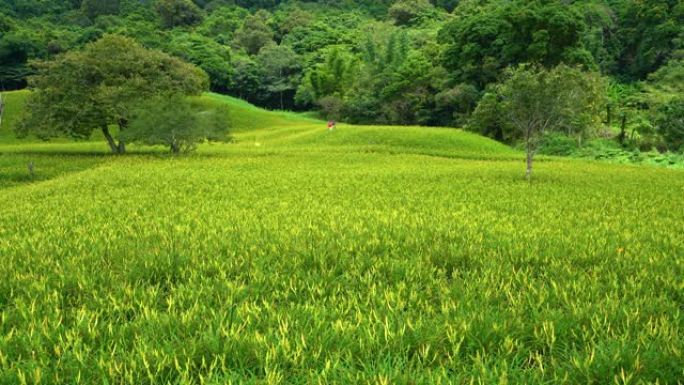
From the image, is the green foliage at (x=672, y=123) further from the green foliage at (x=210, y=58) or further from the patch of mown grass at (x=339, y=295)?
the green foliage at (x=210, y=58)

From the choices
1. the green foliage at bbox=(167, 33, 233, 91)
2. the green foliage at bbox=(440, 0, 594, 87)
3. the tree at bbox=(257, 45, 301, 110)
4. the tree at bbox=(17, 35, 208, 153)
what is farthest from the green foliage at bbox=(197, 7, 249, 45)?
the tree at bbox=(17, 35, 208, 153)

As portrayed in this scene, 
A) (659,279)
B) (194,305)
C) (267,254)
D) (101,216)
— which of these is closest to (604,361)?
(659,279)

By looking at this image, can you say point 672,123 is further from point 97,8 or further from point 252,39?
point 97,8

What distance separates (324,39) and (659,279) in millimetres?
113857

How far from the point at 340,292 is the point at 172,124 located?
2920 cm

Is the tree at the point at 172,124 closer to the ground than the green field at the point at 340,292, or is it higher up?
higher up

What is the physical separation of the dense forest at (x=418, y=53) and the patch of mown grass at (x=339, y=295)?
14.8 meters

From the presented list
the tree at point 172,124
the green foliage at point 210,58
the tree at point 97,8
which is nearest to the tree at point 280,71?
the green foliage at point 210,58


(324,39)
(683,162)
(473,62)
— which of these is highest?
(324,39)

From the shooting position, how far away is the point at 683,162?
38562 mm

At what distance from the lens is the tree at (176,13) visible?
138375 millimetres

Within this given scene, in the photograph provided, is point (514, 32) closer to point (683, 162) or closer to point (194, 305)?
point (683, 162)

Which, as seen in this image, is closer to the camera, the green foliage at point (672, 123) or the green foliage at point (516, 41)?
the green foliage at point (672, 123)

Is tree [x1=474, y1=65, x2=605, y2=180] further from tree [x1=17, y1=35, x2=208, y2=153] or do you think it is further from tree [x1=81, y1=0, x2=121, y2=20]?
tree [x1=81, y1=0, x2=121, y2=20]
